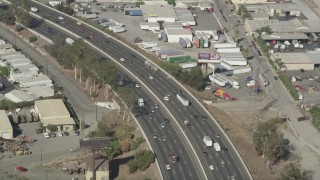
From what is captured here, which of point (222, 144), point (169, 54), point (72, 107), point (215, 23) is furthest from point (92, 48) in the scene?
point (222, 144)

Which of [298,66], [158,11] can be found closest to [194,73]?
[298,66]

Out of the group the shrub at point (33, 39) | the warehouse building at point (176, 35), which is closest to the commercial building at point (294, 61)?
the warehouse building at point (176, 35)

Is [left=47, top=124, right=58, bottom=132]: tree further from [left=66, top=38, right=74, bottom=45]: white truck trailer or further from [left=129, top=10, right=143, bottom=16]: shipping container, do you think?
[left=129, top=10, right=143, bottom=16]: shipping container

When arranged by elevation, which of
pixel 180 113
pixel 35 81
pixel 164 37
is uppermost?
pixel 164 37

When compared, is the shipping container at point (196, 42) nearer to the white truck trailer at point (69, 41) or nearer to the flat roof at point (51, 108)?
the white truck trailer at point (69, 41)

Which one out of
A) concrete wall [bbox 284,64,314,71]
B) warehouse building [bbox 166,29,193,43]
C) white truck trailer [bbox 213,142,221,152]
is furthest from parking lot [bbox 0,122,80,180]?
concrete wall [bbox 284,64,314,71]

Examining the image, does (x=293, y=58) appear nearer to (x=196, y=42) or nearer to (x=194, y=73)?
(x=196, y=42)

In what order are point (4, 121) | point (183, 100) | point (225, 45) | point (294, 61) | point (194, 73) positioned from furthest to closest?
point (225, 45) → point (294, 61) → point (194, 73) → point (183, 100) → point (4, 121)
